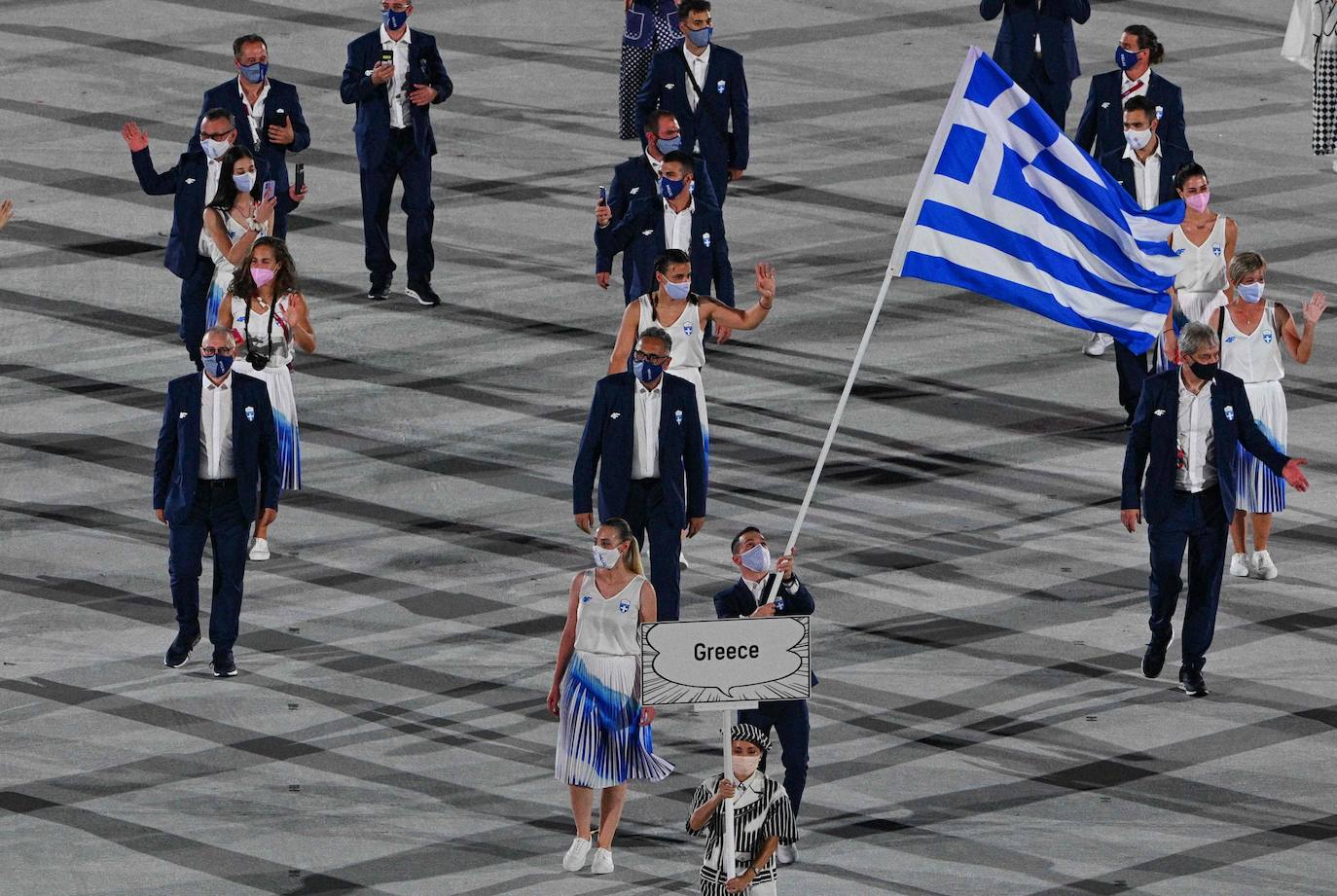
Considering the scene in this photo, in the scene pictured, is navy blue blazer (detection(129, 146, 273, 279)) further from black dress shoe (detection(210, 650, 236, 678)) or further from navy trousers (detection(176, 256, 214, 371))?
black dress shoe (detection(210, 650, 236, 678))

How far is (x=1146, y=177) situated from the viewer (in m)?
19.4

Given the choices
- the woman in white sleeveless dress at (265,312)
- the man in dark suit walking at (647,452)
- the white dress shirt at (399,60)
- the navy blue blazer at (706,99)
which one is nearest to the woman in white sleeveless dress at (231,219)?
the woman in white sleeveless dress at (265,312)

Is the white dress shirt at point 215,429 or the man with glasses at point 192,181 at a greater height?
the man with glasses at point 192,181

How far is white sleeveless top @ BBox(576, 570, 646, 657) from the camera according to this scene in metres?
13.6

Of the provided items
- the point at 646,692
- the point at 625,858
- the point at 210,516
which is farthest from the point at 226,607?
the point at 646,692

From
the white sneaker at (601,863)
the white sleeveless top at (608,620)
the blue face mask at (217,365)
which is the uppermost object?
the blue face mask at (217,365)

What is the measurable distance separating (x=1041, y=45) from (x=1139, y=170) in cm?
311

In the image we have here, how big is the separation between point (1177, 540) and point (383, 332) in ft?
24.3

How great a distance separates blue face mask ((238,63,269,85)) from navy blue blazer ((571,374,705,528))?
216 inches

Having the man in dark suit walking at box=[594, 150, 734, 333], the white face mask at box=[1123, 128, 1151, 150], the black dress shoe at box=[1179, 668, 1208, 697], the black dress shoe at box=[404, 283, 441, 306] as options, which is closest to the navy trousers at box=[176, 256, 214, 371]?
the black dress shoe at box=[404, 283, 441, 306]

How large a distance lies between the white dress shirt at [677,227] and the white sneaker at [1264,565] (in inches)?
153

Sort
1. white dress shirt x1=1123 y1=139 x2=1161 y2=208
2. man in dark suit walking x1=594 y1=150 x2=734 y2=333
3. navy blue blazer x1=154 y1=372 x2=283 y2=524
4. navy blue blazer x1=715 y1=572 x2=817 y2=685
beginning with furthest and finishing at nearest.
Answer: white dress shirt x1=1123 y1=139 x2=1161 y2=208, man in dark suit walking x1=594 y1=150 x2=734 y2=333, navy blue blazer x1=154 y1=372 x2=283 y2=524, navy blue blazer x1=715 y1=572 x2=817 y2=685

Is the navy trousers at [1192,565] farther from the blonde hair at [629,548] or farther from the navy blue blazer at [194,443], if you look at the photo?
the navy blue blazer at [194,443]

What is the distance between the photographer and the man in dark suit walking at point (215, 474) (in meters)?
15.4
